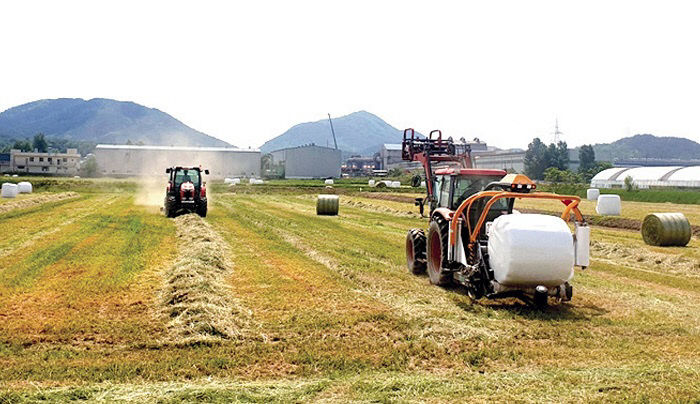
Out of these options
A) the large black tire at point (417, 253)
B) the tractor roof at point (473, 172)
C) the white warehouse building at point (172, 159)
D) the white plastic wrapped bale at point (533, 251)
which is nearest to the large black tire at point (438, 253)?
the large black tire at point (417, 253)

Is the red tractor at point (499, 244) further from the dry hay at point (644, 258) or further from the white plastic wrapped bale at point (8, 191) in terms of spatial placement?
the white plastic wrapped bale at point (8, 191)

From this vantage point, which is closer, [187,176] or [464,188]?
[464,188]

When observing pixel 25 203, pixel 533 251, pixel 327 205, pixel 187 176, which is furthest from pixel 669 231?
pixel 25 203

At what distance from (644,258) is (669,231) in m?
4.07

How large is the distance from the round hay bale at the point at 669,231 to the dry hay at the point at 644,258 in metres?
2.04

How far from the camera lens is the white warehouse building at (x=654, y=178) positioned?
302 feet

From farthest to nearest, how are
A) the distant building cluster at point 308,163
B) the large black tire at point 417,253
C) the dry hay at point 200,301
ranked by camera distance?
the distant building cluster at point 308,163
the large black tire at point 417,253
the dry hay at point 200,301

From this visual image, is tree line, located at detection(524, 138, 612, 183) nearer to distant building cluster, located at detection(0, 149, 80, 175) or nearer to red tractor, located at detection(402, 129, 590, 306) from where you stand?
distant building cluster, located at detection(0, 149, 80, 175)

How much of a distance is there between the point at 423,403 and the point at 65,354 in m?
4.92

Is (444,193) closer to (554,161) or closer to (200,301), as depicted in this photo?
(200,301)

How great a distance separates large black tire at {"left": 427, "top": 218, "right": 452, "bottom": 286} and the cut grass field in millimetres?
290

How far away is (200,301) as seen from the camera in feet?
33.7

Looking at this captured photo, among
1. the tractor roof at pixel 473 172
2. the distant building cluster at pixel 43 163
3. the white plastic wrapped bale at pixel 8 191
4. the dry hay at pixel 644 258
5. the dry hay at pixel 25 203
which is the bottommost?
the dry hay at pixel 644 258

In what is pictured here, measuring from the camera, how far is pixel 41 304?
10695 millimetres
